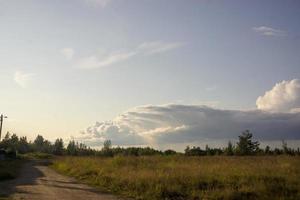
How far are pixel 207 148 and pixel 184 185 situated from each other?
83399 millimetres

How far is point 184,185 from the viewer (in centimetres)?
2059

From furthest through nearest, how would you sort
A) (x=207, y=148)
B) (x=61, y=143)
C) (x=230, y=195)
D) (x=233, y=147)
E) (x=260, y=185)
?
1. (x=61, y=143)
2. (x=207, y=148)
3. (x=233, y=147)
4. (x=260, y=185)
5. (x=230, y=195)

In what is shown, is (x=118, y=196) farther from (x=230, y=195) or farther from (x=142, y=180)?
(x=230, y=195)

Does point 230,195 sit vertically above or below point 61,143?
below

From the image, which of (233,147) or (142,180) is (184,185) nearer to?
(142,180)

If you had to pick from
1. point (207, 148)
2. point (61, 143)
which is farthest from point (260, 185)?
point (61, 143)

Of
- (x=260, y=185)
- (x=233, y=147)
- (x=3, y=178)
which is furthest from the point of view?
(x=233, y=147)

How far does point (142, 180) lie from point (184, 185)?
2828 mm

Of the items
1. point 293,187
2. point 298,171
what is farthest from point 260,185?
point 298,171

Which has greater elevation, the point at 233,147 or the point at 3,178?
the point at 233,147

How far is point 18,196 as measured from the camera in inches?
775

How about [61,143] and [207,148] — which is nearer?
[207,148]

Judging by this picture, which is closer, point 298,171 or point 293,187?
point 293,187

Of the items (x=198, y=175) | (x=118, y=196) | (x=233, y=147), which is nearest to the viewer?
(x=118, y=196)
